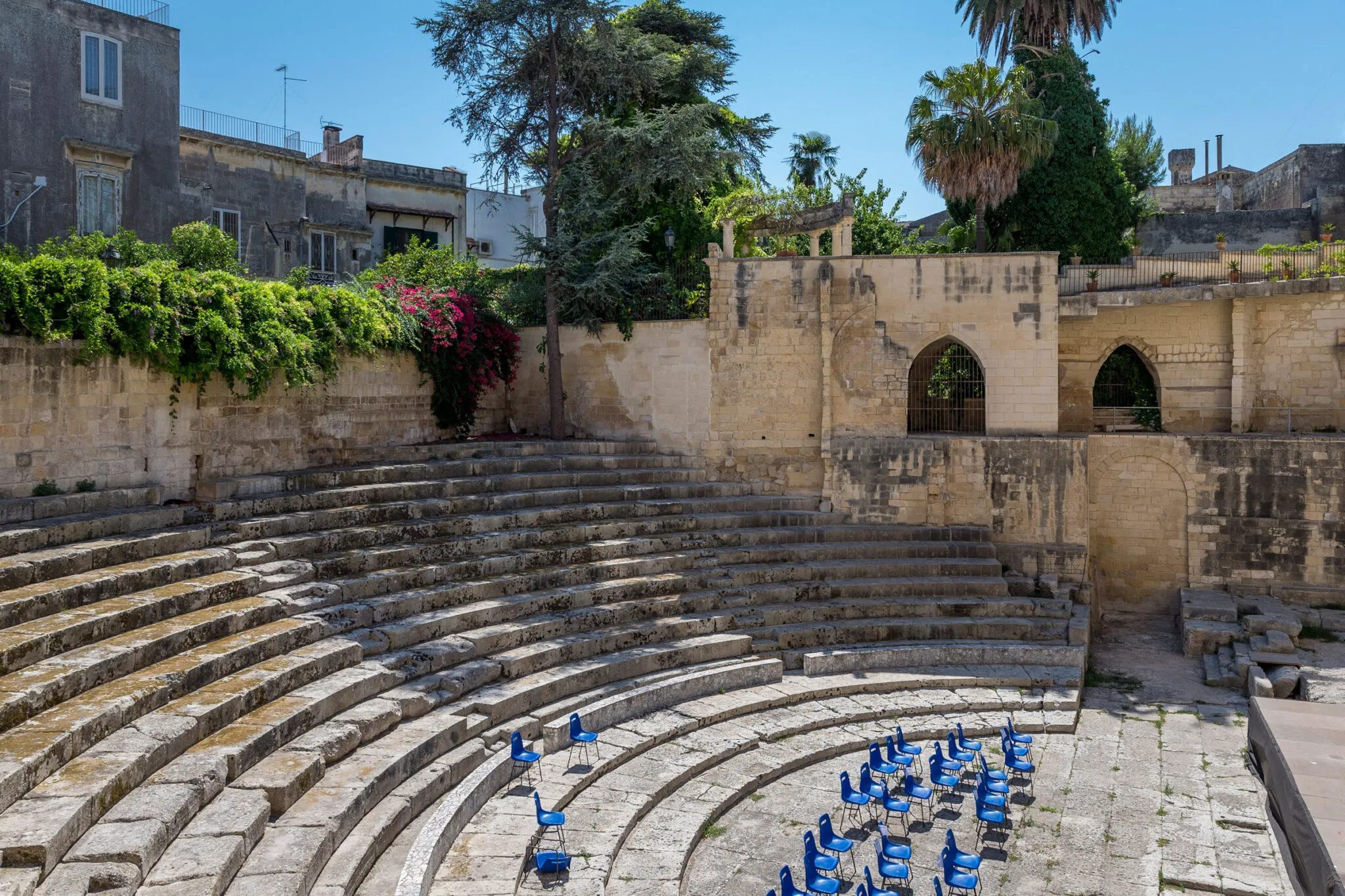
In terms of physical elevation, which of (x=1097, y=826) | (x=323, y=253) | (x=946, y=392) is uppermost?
(x=323, y=253)

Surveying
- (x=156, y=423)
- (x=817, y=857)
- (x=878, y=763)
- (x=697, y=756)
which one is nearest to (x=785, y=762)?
(x=697, y=756)

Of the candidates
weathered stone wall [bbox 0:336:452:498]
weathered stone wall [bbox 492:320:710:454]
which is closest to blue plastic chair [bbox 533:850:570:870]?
weathered stone wall [bbox 0:336:452:498]

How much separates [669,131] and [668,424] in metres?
5.39

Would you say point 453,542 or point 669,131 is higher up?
point 669,131

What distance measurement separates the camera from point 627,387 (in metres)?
18.5

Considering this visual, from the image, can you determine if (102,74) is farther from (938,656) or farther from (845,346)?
(938,656)

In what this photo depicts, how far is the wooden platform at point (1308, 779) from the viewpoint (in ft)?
19.5

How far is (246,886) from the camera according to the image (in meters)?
6.55

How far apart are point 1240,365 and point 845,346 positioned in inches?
309

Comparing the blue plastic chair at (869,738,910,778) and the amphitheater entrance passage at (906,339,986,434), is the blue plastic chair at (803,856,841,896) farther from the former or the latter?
the amphitheater entrance passage at (906,339,986,434)

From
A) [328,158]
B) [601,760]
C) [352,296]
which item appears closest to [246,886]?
[601,760]

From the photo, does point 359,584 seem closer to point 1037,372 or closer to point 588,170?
point 588,170

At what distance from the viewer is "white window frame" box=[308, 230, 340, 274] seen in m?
22.3

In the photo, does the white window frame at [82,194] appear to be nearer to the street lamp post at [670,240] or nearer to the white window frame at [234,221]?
the white window frame at [234,221]
